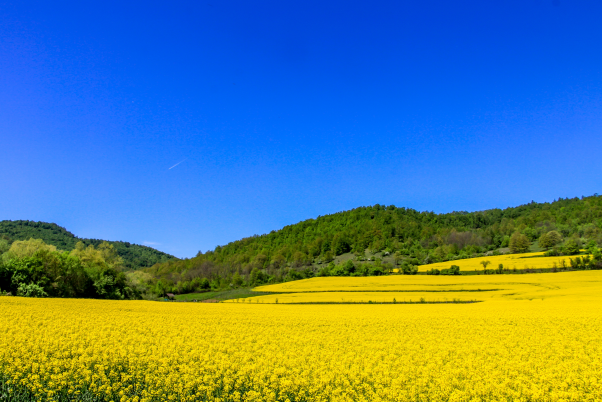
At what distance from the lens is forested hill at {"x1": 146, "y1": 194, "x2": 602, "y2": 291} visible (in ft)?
430

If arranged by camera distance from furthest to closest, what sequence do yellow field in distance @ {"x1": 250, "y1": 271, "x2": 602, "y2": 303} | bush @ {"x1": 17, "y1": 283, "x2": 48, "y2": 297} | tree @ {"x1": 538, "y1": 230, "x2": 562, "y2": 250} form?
1. tree @ {"x1": 538, "y1": 230, "x2": 562, "y2": 250}
2. bush @ {"x1": 17, "y1": 283, "x2": 48, "y2": 297}
3. yellow field in distance @ {"x1": 250, "y1": 271, "x2": 602, "y2": 303}

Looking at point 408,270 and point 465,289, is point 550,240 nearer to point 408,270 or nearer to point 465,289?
point 408,270

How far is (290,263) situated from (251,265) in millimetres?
18217

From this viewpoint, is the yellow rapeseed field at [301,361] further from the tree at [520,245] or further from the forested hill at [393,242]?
the forested hill at [393,242]

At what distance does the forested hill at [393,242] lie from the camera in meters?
131

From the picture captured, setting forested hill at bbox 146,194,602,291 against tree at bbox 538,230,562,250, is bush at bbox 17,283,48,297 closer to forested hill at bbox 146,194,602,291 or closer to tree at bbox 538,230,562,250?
forested hill at bbox 146,194,602,291

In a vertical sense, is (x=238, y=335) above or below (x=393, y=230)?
below

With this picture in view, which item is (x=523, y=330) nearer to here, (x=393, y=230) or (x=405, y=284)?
(x=405, y=284)

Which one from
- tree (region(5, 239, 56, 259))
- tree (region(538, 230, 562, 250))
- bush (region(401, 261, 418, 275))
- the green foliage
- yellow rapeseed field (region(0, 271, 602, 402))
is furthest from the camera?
tree (region(538, 230, 562, 250))

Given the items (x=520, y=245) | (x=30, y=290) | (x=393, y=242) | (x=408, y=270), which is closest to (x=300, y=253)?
(x=393, y=242)

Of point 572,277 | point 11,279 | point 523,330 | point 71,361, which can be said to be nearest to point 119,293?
point 11,279

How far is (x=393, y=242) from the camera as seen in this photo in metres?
164

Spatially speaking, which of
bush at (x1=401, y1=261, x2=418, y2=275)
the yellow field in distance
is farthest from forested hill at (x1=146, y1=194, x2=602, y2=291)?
the yellow field in distance

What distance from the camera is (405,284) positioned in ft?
216
